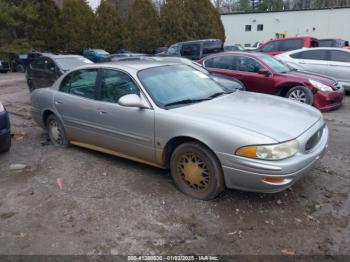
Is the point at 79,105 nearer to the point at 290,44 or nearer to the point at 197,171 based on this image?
the point at 197,171

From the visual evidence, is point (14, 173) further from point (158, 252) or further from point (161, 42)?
point (161, 42)

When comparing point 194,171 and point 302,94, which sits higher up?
point 302,94

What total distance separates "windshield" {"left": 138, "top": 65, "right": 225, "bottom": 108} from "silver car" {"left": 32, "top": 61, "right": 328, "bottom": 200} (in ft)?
0.04

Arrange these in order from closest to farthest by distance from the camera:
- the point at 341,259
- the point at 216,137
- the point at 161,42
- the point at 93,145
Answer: the point at 341,259 → the point at 216,137 → the point at 93,145 → the point at 161,42

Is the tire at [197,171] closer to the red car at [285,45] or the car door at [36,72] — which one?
the car door at [36,72]

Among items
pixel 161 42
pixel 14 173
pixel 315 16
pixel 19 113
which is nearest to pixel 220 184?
pixel 14 173

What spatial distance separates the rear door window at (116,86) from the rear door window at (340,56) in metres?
7.67

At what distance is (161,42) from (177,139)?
76.7ft

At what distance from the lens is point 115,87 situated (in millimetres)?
4648

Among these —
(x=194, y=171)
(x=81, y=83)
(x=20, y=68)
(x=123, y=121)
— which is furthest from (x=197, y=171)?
(x=20, y=68)

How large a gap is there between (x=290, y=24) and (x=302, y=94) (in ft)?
98.9

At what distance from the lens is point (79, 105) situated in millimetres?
5051

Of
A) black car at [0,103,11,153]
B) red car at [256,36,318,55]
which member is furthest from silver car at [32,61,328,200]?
red car at [256,36,318,55]

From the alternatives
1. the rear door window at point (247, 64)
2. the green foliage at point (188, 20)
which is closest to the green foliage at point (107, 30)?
the green foliage at point (188, 20)
